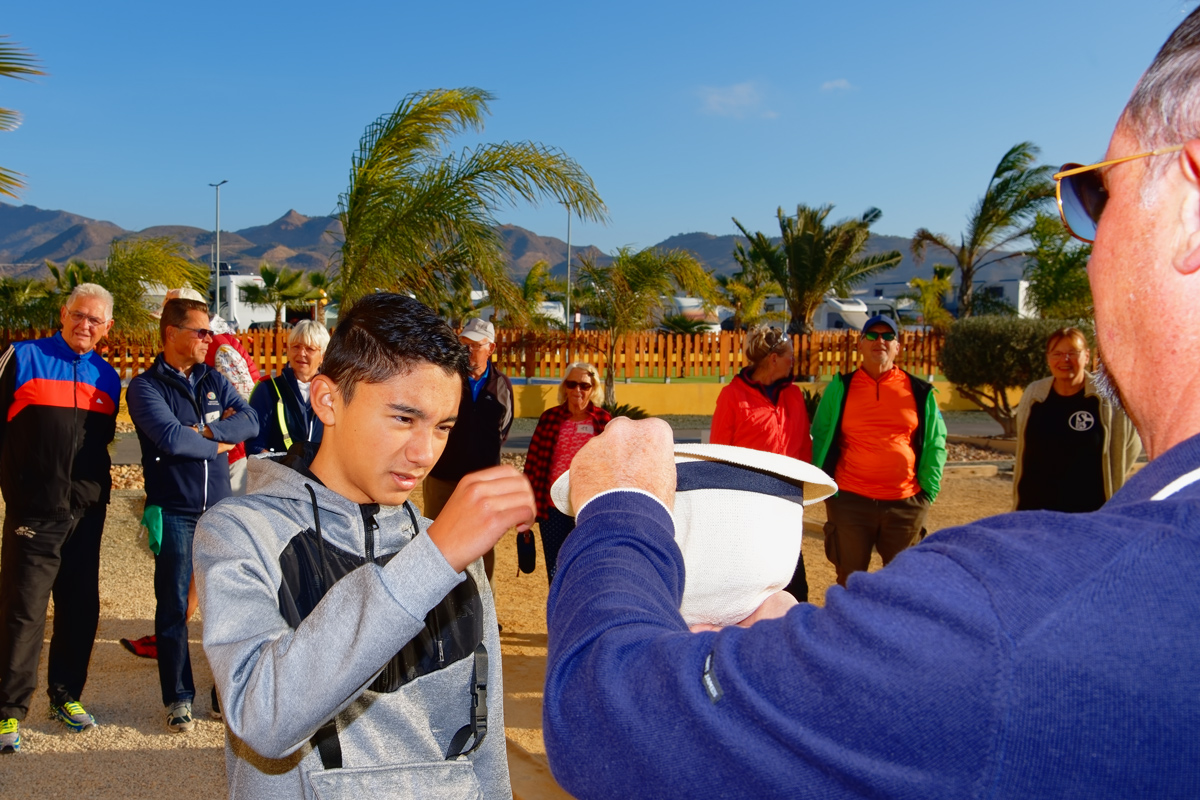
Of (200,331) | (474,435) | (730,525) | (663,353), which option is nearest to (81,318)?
(200,331)

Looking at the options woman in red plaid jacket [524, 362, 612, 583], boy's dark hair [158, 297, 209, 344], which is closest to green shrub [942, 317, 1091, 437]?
woman in red plaid jacket [524, 362, 612, 583]

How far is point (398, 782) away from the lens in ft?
5.32

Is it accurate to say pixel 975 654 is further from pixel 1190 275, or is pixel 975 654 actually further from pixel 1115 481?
pixel 1115 481

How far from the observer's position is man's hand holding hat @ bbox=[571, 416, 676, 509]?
113cm

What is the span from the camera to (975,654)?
70cm

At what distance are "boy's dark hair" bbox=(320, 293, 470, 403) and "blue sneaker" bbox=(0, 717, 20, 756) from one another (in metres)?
3.42

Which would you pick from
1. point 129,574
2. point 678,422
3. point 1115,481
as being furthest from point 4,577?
point 678,422

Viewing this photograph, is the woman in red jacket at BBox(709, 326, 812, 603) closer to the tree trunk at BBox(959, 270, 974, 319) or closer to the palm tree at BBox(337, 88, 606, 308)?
the palm tree at BBox(337, 88, 606, 308)

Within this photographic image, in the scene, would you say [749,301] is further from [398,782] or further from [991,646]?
[991,646]

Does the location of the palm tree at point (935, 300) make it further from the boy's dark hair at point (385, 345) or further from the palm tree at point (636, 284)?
the boy's dark hair at point (385, 345)

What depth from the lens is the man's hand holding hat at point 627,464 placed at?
113 centimetres

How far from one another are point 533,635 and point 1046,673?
17.6ft

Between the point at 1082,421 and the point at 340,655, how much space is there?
514 cm

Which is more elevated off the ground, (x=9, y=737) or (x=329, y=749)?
(x=329, y=749)
